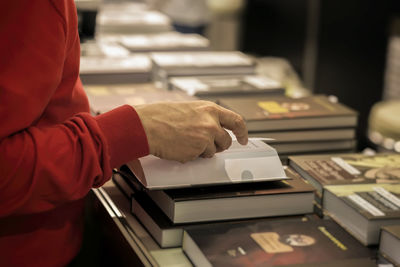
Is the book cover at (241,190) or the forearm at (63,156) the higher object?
the forearm at (63,156)

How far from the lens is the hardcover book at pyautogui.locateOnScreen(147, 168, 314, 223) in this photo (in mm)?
954

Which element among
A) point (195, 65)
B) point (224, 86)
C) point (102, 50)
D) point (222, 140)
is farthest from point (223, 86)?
point (222, 140)

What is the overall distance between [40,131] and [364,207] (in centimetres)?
49

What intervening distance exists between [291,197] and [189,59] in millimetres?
987

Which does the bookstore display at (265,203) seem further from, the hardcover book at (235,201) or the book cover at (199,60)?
the book cover at (199,60)

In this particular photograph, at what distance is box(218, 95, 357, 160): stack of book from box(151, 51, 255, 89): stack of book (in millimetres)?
344

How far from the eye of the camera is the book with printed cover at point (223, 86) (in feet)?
5.20

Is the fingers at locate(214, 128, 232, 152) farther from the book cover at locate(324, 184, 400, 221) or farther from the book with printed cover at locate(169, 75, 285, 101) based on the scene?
the book with printed cover at locate(169, 75, 285, 101)

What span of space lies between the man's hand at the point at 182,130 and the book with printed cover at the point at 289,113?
325 mm

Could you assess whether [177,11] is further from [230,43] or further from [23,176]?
[23,176]

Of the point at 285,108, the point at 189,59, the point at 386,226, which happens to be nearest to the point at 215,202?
the point at 386,226

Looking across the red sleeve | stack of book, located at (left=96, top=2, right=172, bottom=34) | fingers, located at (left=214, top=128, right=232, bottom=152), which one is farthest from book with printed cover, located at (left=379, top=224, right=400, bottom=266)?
stack of book, located at (left=96, top=2, right=172, bottom=34)

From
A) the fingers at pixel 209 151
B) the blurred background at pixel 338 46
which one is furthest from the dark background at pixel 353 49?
the fingers at pixel 209 151

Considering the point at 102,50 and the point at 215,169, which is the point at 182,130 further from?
the point at 102,50
